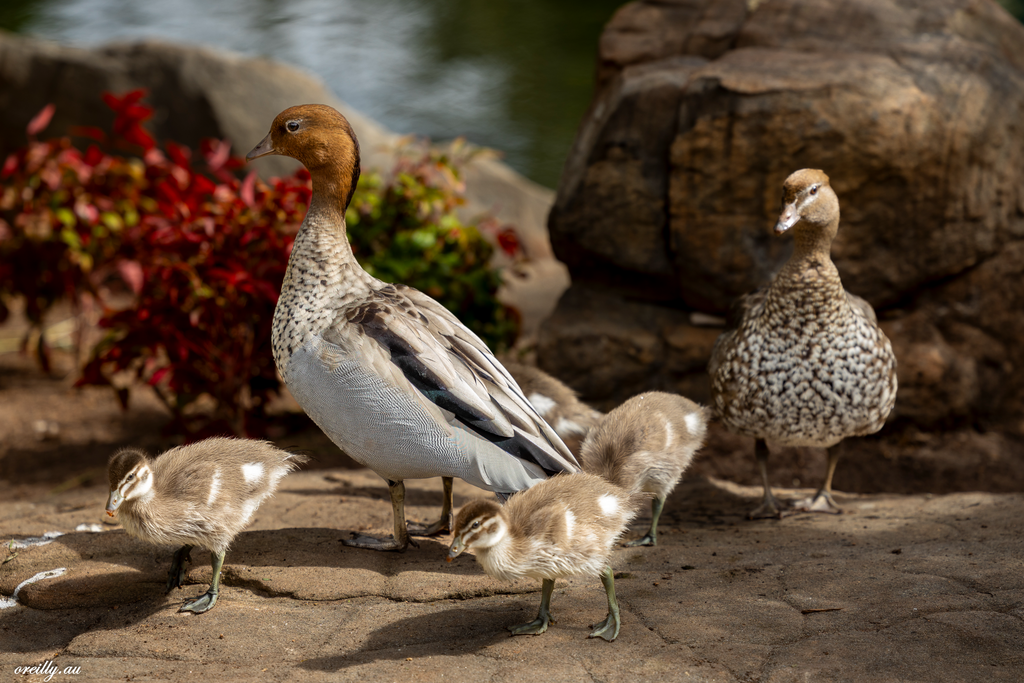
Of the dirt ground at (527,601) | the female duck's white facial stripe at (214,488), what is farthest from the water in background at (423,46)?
the female duck's white facial stripe at (214,488)

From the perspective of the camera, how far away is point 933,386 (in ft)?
17.8

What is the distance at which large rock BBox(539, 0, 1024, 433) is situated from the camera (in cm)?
509

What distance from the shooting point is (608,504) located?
9.99ft

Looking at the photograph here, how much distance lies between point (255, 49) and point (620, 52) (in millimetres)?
11708

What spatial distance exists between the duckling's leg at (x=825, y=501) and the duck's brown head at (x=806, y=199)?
3.84 ft

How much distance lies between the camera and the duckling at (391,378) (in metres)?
3.33

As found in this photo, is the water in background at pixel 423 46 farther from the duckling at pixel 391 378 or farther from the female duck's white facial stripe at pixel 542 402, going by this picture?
the duckling at pixel 391 378

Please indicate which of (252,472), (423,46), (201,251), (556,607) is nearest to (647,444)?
(556,607)

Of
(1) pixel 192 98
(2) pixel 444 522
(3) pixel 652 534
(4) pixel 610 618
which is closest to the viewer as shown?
(4) pixel 610 618

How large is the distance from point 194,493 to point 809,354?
2674 millimetres

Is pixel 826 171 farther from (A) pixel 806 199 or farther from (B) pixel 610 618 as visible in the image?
(B) pixel 610 618

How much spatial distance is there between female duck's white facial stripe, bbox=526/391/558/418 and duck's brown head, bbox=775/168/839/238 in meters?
1.35

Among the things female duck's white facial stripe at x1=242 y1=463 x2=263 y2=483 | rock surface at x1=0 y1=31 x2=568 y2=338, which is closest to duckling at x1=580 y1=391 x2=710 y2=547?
female duck's white facial stripe at x1=242 y1=463 x2=263 y2=483

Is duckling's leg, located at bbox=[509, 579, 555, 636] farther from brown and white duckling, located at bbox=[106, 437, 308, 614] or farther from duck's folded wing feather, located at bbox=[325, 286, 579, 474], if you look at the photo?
brown and white duckling, located at bbox=[106, 437, 308, 614]
